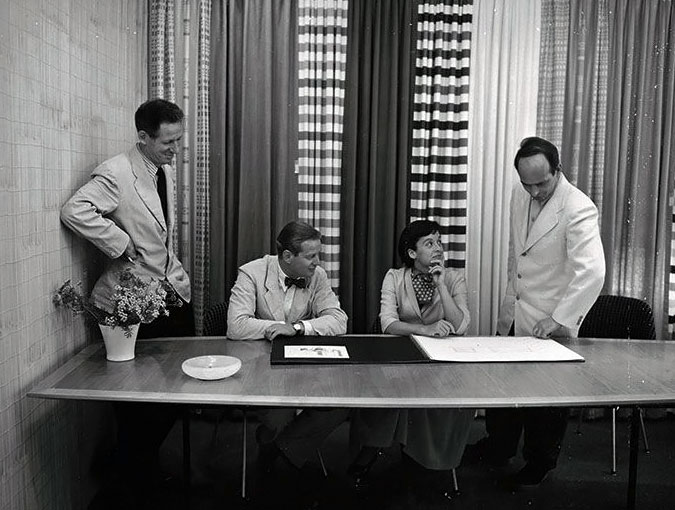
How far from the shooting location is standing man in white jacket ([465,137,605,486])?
3.08 m

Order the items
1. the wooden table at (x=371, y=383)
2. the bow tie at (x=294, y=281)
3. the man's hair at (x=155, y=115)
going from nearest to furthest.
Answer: the wooden table at (x=371, y=383), the man's hair at (x=155, y=115), the bow tie at (x=294, y=281)

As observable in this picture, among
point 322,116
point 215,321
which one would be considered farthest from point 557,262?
point 215,321

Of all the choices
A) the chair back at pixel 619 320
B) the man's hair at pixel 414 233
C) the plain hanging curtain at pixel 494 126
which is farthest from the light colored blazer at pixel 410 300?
the chair back at pixel 619 320

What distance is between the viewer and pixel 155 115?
3.03 meters

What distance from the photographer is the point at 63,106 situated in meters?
2.75

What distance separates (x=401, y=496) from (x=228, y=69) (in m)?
2.40

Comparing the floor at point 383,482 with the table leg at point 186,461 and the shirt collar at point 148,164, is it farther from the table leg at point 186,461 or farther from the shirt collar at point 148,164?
the shirt collar at point 148,164

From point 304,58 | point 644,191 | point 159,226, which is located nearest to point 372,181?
point 304,58

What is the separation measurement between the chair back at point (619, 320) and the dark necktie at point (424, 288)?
34.7 inches

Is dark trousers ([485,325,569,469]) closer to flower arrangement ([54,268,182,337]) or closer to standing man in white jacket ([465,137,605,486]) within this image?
standing man in white jacket ([465,137,605,486])

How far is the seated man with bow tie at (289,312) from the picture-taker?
309 centimetres

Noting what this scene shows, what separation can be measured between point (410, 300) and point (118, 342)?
57.4 inches

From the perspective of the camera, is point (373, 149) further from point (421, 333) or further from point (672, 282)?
point (672, 282)

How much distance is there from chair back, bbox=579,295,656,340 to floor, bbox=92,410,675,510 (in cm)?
67
